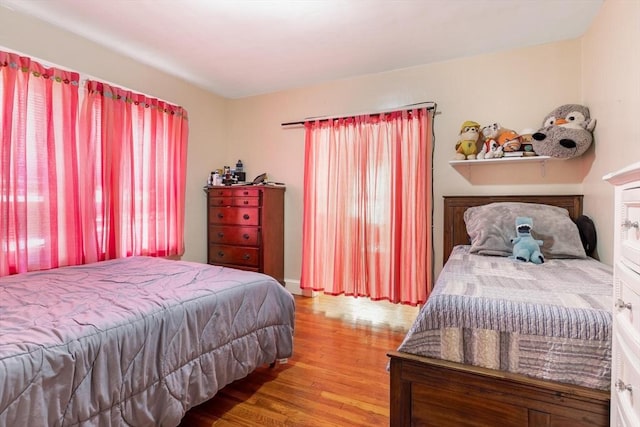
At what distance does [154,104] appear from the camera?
2.97 m

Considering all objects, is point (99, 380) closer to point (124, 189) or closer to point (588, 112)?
point (124, 189)

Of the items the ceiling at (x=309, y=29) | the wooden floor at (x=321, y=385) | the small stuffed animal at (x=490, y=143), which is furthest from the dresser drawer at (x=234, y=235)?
the small stuffed animal at (x=490, y=143)

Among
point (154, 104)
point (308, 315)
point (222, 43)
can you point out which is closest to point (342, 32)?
point (222, 43)

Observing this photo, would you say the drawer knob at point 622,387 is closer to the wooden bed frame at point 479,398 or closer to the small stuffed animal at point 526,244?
the wooden bed frame at point 479,398

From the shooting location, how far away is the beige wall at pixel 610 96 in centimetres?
170

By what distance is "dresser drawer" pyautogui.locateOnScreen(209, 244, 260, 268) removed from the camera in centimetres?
338

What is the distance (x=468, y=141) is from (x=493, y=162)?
269mm

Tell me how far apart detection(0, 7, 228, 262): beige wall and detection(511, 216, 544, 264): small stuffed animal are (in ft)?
10.2

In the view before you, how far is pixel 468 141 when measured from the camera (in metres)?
2.73

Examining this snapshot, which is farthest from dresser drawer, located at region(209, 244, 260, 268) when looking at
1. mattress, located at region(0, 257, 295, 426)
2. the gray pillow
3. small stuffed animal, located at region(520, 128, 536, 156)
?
small stuffed animal, located at region(520, 128, 536, 156)

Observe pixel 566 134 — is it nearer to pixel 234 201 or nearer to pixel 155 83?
pixel 234 201

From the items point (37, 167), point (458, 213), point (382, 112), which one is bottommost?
point (458, 213)

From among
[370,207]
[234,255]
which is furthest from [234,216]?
[370,207]

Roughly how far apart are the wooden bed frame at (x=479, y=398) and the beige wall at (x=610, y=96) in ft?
Result: 4.40
